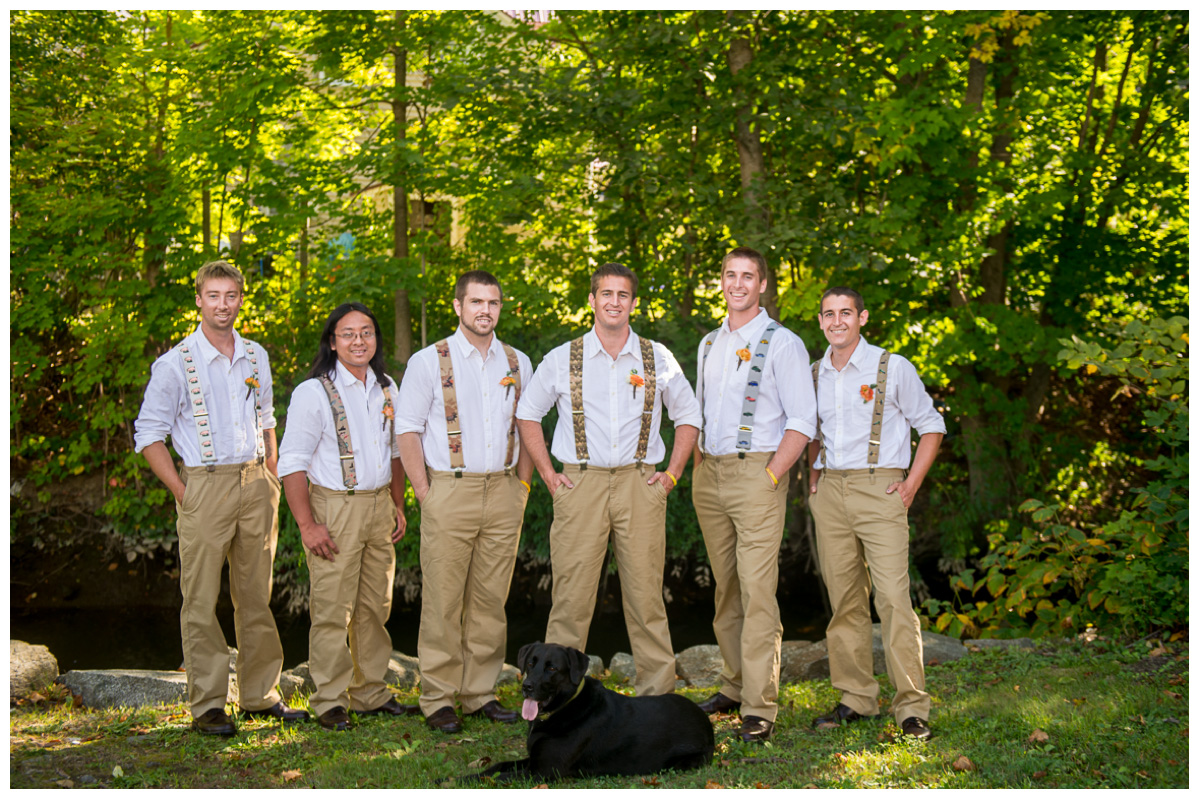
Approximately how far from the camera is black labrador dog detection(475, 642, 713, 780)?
12.5 feet

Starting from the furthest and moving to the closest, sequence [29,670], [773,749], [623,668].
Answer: [623,668] < [29,670] < [773,749]

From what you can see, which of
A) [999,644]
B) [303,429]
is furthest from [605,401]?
[999,644]

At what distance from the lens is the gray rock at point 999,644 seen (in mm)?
6609

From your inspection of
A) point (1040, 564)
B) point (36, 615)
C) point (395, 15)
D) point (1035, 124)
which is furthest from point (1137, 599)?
point (36, 615)

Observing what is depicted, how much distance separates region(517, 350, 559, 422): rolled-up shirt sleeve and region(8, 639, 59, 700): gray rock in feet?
11.8

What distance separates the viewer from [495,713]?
15.7ft

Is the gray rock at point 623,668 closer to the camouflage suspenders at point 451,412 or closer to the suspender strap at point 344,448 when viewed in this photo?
the camouflage suspenders at point 451,412

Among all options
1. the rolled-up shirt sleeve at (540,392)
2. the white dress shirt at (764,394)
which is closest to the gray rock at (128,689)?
the rolled-up shirt sleeve at (540,392)

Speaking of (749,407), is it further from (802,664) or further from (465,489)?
(802,664)

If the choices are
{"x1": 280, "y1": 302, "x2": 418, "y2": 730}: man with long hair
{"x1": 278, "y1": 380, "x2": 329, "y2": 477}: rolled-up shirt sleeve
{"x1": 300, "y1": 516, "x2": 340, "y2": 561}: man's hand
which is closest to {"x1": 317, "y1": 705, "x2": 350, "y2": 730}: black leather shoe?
{"x1": 280, "y1": 302, "x2": 418, "y2": 730}: man with long hair

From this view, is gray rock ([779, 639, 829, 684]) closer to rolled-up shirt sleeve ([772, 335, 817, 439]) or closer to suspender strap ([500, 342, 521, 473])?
rolled-up shirt sleeve ([772, 335, 817, 439])

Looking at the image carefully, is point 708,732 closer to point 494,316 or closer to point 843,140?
point 494,316

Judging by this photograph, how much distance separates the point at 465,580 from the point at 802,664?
2.92m

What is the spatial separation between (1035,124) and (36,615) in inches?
511
